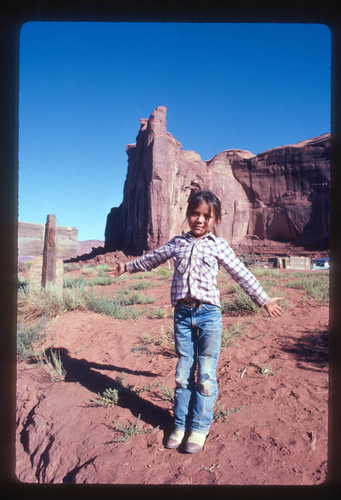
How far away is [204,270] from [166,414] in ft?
4.30

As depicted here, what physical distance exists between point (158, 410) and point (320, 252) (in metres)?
37.6

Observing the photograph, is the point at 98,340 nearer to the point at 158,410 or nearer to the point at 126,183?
the point at 158,410

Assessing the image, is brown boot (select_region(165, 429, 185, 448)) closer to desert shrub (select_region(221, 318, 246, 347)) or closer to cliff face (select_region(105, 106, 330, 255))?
desert shrub (select_region(221, 318, 246, 347))

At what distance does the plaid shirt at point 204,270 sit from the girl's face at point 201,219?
0.05 meters

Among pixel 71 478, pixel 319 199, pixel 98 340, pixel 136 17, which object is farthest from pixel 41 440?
pixel 319 199

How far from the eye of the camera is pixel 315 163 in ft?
132

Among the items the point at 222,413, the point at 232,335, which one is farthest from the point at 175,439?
the point at 232,335

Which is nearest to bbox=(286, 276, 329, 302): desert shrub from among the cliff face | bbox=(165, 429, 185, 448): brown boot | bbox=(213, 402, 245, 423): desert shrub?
bbox=(213, 402, 245, 423): desert shrub

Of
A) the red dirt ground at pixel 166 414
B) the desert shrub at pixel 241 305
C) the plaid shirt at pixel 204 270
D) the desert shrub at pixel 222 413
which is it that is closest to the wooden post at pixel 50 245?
the red dirt ground at pixel 166 414

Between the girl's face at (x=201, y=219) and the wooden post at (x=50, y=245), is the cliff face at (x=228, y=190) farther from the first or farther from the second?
the girl's face at (x=201, y=219)

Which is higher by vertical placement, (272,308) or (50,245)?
(50,245)

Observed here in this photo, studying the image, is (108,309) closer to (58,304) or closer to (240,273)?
(58,304)

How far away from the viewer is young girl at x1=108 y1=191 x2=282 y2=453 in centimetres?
207

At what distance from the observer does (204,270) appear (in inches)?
85.5
